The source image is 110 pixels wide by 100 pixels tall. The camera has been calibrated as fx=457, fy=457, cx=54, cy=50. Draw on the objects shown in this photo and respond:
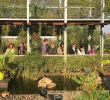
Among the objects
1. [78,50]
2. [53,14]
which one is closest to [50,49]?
[78,50]

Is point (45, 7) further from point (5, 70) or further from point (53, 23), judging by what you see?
point (5, 70)

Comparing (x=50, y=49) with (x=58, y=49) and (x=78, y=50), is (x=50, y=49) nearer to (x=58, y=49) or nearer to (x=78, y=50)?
(x=58, y=49)

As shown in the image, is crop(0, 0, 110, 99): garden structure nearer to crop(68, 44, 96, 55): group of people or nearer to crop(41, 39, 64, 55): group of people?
crop(41, 39, 64, 55): group of people

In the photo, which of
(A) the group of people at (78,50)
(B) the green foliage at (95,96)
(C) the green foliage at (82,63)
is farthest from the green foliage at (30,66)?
(B) the green foliage at (95,96)

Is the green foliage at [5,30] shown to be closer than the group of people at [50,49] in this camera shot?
No

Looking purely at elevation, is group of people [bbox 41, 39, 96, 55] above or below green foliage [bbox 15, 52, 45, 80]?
above

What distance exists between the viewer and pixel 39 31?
1210 inches

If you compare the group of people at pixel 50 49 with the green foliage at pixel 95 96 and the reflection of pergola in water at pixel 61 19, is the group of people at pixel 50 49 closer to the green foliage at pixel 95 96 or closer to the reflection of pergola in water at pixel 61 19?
the reflection of pergola in water at pixel 61 19

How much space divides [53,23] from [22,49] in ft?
8.38

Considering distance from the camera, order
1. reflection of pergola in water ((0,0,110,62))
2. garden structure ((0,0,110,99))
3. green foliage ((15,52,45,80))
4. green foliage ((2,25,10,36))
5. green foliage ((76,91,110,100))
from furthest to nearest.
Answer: green foliage ((2,25,10,36)) < garden structure ((0,0,110,99)) < reflection of pergola in water ((0,0,110,62)) < green foliage ((15,52,45,80)) < green foliage ((76,91,110,100))

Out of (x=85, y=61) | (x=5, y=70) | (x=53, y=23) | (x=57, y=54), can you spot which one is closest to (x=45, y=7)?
(x=53, y=23)

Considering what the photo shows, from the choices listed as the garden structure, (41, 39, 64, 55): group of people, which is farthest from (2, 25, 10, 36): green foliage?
(41, 39, 64, 55): group of people

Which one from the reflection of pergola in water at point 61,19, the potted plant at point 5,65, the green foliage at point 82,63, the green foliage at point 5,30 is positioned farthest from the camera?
→ the green foliage at point 5,30

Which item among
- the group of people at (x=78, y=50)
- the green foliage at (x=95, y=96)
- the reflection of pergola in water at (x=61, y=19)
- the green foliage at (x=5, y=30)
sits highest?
the reflection of pergola in water at (x=61, y=19)
